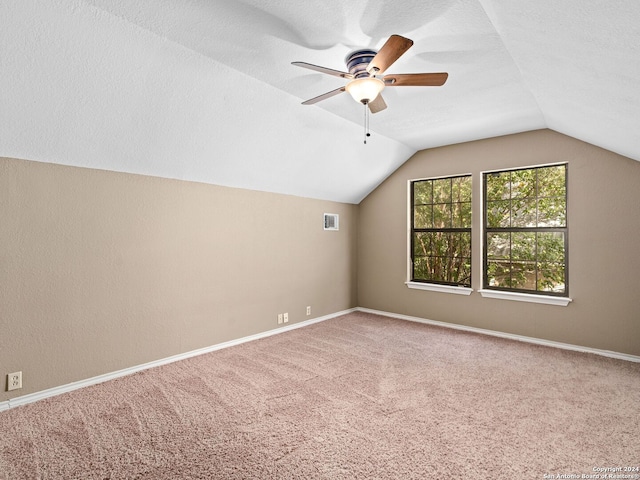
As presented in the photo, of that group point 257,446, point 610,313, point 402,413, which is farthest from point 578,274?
point 257,446

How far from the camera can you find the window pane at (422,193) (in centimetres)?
527

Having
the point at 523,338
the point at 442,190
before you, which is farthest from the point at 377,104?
the point at 523,338

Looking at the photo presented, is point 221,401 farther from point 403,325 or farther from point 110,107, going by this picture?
point 403,325

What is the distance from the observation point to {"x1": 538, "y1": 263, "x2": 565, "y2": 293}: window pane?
413 centimetres

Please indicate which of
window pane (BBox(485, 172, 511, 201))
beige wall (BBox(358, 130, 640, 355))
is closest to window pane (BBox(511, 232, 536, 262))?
beige wall (BBox(358, 130, 640, 355))

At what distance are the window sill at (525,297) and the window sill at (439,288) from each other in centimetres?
20

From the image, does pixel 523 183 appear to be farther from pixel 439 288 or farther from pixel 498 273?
pixel 439 288

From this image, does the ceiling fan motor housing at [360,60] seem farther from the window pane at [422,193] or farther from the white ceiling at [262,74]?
the window pane at [422,193]

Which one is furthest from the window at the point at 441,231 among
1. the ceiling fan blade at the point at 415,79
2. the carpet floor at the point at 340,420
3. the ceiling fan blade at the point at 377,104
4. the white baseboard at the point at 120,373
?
the ceiling fan blade at the point at 415,79

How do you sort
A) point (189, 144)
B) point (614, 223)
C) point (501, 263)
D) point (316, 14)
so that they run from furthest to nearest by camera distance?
1. point (501, 263)
2. point (614, 223)
3. point (189, 144)
4. point (316, 14)

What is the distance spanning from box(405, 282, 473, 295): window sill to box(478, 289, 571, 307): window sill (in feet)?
0.64

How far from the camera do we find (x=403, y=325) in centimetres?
498

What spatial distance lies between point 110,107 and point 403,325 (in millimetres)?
4345

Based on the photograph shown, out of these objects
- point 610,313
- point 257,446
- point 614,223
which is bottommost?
point 257,446
